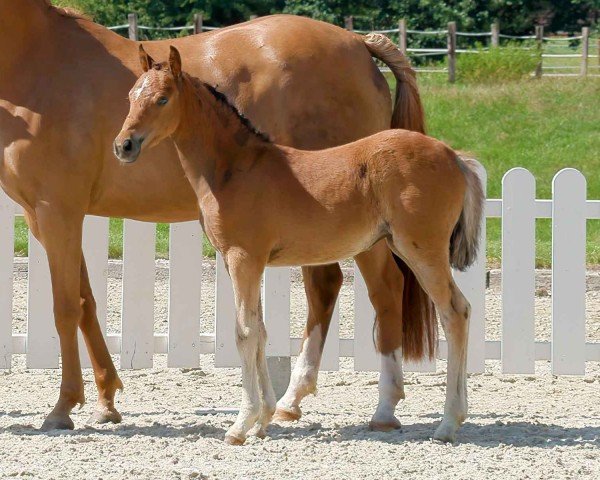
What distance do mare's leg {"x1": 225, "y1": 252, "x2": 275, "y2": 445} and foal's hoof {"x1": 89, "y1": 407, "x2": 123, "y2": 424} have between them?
2.93ft

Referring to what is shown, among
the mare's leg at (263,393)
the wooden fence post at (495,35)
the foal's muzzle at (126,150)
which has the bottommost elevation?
the mare's leg at (263,393)

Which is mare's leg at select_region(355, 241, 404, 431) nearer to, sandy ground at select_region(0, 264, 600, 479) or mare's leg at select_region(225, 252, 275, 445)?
sandy ground at select_region(0, 264, 600, 479)

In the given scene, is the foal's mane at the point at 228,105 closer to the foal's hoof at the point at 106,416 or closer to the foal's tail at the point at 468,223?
the foal's tail at the point at 468,223

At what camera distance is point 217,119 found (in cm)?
502

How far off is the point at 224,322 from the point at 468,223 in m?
2.22

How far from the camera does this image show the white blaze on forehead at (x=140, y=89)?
15.5 feet

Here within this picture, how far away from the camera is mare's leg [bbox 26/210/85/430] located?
532cm

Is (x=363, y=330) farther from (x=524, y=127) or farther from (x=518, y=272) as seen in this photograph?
(x=524, y=127)

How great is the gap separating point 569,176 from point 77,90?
293 centimetres

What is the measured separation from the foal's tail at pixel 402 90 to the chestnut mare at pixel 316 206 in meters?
0.92

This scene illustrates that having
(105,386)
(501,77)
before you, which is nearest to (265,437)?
(105,386)

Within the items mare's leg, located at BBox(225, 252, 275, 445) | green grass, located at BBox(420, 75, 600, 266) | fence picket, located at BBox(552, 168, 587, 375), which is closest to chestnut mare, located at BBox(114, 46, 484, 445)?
mare's leg, located at BBox(225, 252, 275, 445)

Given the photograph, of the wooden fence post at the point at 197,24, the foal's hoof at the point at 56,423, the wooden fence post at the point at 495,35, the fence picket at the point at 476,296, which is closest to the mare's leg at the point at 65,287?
the foal's hoof at the point at 56,423

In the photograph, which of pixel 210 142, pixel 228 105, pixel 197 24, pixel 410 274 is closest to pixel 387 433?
pixel 410 274
